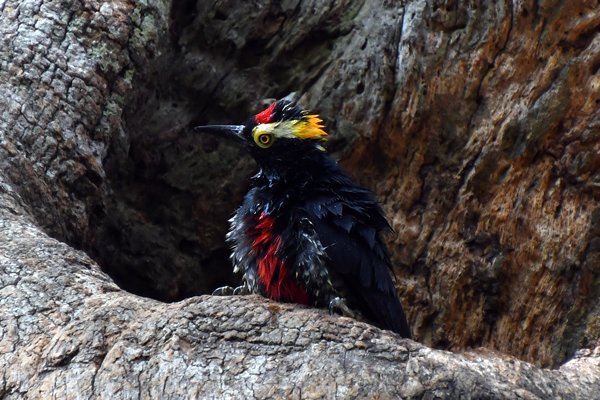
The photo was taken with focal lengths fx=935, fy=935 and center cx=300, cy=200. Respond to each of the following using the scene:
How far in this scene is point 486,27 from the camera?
17.4 feet

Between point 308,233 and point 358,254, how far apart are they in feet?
0.87

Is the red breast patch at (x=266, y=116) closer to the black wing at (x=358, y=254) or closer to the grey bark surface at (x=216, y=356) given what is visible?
the black wing at (x=358, y=254)

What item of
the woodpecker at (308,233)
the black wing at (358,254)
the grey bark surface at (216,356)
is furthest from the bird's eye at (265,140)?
the grey bark surface at (216,356)

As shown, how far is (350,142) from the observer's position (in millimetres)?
5484

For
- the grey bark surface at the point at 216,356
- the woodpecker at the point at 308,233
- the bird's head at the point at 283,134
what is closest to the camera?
the grey bark surface at the point at 216,356

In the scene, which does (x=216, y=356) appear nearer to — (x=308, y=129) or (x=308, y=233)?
(x=308, y=233)

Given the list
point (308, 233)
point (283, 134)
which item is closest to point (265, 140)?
point (283, 134)

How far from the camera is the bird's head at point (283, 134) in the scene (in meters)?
4.58

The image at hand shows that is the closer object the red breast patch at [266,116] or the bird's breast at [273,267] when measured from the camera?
the bird's breast at [273,267]

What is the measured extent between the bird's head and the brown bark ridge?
32.5 inches

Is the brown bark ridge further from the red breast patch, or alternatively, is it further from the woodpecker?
the red breast patch

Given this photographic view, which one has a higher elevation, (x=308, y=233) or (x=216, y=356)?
(x=308, y=233)

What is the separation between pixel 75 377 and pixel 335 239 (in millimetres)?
1359

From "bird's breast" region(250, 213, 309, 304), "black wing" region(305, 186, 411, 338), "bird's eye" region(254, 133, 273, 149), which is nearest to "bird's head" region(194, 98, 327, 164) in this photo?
"bird's eye" region(254, 133, 273, 149)
